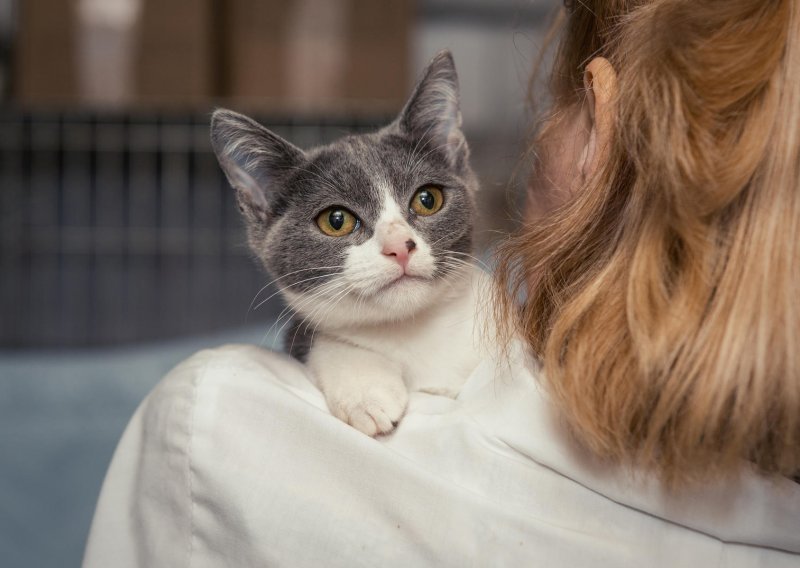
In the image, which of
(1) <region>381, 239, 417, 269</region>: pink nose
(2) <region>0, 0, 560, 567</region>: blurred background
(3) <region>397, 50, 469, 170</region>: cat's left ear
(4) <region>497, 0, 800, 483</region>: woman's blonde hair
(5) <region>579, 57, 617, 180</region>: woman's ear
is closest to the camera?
(4) <region>497, 0, 800, 483</region>: woman's blonde hair

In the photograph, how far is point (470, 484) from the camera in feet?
2.54

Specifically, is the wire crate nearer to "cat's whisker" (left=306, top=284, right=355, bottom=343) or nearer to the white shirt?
"cat's whisker" (left=306, top=284, right=355, bottom=343)

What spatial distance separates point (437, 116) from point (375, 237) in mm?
256

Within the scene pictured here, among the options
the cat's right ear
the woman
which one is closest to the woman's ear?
the woman

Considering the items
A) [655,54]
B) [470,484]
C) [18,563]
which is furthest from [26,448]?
[655,54]

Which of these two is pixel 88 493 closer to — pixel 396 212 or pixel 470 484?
pixel 396 212

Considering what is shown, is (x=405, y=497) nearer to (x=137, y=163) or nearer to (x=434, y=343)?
(x=434, y=343)

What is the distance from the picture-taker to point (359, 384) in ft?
3.03

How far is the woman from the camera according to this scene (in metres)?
0.66

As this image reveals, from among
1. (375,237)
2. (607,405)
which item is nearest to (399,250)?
(375,237)

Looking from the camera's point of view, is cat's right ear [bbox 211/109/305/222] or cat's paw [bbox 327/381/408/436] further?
cat's right ear [bbox 211/109/305/222]

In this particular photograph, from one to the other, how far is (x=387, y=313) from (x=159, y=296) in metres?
2.20

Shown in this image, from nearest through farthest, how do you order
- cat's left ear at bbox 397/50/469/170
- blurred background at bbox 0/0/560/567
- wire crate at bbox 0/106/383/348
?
cat's left ear at bbox 397/50/469/170 → blurred background at bbox 0/0/560/567 → wire crate at bbox 0/106/383/348

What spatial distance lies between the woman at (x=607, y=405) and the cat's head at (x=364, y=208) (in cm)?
19
